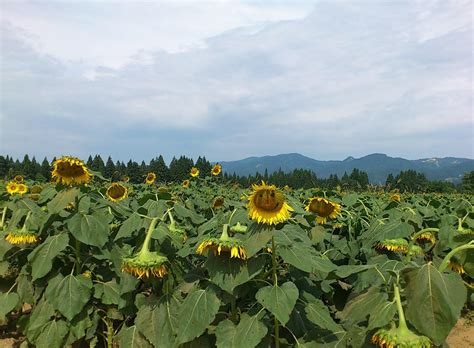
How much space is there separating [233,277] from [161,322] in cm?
88

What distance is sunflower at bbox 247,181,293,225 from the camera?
235 cm

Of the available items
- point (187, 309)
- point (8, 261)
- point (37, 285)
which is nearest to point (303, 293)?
point (187, 309)

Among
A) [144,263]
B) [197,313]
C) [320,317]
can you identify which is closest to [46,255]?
[144,263]

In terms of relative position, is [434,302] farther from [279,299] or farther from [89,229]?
[89,229]

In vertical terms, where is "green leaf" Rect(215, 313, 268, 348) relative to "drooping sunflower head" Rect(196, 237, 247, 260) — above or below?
below

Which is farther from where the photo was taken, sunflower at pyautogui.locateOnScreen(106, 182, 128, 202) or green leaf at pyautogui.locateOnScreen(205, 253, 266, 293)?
sunflower at pyautogui.locateOnScreen(106, 182, 128, 202)

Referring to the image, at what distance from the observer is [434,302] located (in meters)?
1.78

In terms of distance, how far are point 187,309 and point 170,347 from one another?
20.5 inches

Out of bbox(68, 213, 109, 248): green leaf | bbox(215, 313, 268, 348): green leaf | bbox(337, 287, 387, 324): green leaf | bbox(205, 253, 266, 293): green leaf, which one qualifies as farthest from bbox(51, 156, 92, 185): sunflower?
bbox(337, 287, 387, 324): green leaf

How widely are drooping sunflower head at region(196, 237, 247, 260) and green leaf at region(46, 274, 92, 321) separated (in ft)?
5.09

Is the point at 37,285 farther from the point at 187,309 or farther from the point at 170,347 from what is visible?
the point at 187,309

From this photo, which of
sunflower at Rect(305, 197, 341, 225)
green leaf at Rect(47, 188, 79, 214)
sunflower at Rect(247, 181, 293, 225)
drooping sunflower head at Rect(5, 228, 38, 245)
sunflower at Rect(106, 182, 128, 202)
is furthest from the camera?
sunflower at Rect(106, 182, 128, 202)

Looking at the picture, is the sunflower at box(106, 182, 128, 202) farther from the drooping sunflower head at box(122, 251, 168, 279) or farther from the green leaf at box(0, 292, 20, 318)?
the drooping sunflower head at box(122, 251, 168, 279)

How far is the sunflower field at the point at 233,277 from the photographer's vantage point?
2.05 meters
